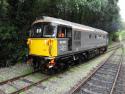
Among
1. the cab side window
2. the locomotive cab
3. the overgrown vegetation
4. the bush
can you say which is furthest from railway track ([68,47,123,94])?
the overgrown vegetation

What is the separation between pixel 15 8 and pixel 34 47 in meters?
4.94

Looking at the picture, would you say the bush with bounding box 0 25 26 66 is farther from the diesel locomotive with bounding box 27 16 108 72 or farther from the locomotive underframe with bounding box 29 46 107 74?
the locomotive underframe with bounding box 29 46 107 74

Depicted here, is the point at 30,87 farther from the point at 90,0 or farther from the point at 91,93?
the point at 90,0

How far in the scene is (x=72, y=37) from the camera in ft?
43.9

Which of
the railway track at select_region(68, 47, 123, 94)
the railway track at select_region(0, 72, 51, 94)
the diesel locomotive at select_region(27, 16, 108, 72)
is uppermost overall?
the diesel locomotive at select_region(27, 16, 108, 72)

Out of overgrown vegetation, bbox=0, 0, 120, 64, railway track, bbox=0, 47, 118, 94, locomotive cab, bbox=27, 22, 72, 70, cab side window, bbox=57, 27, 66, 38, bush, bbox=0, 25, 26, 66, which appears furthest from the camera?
overgrown vegetation, bbox=0, 0, 120, 64

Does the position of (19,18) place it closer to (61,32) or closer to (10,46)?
(10,46)

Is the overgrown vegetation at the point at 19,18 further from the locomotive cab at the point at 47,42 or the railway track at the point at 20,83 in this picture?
the railway track at the point at 20,83

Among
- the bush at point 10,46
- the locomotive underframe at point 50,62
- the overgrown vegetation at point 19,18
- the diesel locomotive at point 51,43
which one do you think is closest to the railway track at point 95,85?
the locomotive underframe at point 50,62

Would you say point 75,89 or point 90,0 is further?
point 90,0

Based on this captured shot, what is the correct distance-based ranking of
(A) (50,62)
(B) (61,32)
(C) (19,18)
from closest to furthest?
(A) (50,62) → (B) (61,32) → (C) (19,18)

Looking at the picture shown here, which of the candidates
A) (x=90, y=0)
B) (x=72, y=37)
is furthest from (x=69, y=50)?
(x=90, y=0)

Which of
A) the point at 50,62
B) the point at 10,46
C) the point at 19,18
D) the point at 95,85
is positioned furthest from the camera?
the point at 19,18

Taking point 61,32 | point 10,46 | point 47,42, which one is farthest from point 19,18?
point 47,42
